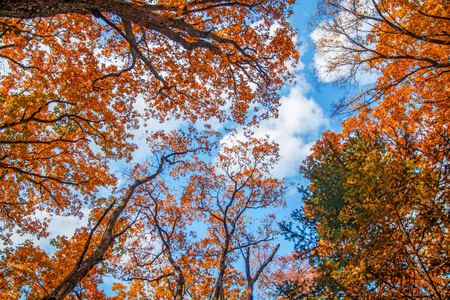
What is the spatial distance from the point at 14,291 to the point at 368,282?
1218 cm

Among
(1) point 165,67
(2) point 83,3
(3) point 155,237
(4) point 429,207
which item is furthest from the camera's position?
(3) point 155,237

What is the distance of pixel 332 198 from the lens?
727 cm

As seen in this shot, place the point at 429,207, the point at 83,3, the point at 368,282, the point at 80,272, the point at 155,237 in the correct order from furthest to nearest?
1. the point at 155,237
2. the point at 80,272
3. the point at 83,3
4. the point at 368,282
5. the point at 429,207

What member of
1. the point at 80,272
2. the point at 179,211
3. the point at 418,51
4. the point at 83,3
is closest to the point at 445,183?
the point at 83,3

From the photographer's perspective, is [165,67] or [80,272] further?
[165,67]

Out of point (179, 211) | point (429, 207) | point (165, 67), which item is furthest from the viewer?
point (179, 211)

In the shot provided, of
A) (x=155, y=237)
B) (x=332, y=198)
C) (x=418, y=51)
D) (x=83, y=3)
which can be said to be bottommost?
(x=332, y=198)

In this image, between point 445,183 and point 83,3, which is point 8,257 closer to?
point 83,3

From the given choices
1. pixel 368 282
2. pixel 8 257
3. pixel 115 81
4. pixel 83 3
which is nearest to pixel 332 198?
pixel 368 282

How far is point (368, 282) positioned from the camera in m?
3.42

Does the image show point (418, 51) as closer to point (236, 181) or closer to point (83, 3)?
point (236, 181)

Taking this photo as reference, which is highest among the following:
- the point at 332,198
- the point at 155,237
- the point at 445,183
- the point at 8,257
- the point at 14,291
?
the point at 155,237

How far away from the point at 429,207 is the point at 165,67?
994 cm

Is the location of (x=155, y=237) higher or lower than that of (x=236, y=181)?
lower
